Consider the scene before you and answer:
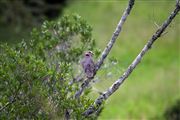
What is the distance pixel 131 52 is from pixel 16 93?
50.7ft

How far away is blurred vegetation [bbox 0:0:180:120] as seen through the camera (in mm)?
20984

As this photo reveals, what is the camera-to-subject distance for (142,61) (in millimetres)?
24266

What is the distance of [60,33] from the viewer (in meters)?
12.8

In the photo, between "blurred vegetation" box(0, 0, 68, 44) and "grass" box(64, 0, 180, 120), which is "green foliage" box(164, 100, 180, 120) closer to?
"grass" box(64, 0, 180, 120)

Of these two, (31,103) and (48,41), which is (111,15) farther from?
(31,103)

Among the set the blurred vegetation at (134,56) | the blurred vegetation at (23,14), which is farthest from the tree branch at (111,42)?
the blurred vegetation at (23,14)

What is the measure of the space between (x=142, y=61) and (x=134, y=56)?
1.29 feet

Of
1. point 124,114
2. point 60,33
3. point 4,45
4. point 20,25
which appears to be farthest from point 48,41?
point 20,25

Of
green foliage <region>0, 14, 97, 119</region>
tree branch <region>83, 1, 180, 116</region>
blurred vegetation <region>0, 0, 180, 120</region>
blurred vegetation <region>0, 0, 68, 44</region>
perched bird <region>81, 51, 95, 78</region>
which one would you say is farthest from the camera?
blurred vegetation <region>0, 0, 68, 44</region>

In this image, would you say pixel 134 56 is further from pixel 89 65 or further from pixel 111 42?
pixel 111 42

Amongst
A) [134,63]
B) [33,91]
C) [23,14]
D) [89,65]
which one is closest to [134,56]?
[23,14]

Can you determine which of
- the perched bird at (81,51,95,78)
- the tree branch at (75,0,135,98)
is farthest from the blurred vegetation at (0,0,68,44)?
the tree branch at (75,0,135,98)

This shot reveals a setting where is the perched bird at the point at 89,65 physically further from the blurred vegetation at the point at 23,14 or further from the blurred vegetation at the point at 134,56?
the blurred vegetation at the point at 23,14

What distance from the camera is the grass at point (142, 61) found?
21047 mm
